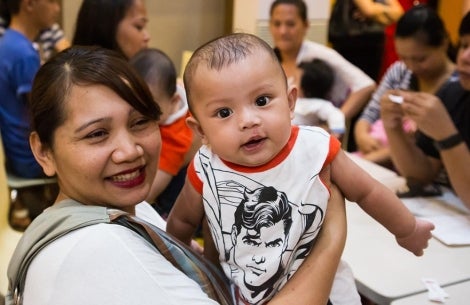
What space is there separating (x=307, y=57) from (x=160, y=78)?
1650mm

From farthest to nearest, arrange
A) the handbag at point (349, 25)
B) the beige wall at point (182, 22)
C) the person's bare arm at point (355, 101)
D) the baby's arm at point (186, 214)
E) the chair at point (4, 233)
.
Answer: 1. the beige wall at point (182, 22)
2. the handbag at point (349, 25)
3. the person's bare arm at point (355, 101)
4. the chair at point (4, 233)
5. the baby's arm at point (186, 214)

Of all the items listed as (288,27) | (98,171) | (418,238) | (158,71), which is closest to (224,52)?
(98,171)

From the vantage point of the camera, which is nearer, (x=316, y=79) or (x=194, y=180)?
(x=194, y=180)

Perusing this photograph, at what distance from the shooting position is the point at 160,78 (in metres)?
1.89

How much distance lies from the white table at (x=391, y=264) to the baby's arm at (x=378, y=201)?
0.47 feet

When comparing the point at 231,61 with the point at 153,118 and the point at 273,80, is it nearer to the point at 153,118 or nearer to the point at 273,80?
the point at 273,80

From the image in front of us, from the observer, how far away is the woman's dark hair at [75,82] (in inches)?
38.5

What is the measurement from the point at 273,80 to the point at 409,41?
1.63m

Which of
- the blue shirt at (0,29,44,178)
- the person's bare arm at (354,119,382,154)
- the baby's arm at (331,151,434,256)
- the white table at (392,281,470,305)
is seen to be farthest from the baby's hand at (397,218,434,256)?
the blue shirt at (0,29,44,178)

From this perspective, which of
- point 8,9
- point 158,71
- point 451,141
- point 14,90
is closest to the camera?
point 451,141

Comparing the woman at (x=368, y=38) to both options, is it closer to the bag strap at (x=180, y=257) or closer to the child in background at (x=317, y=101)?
the child in background at (x=317, y=101)

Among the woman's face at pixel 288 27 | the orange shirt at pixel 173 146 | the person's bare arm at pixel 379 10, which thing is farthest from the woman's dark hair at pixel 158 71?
the person's bare arm at pixel 379 10

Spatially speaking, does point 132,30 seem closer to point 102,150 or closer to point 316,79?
point 316,79

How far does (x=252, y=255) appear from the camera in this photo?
3.57 ft
